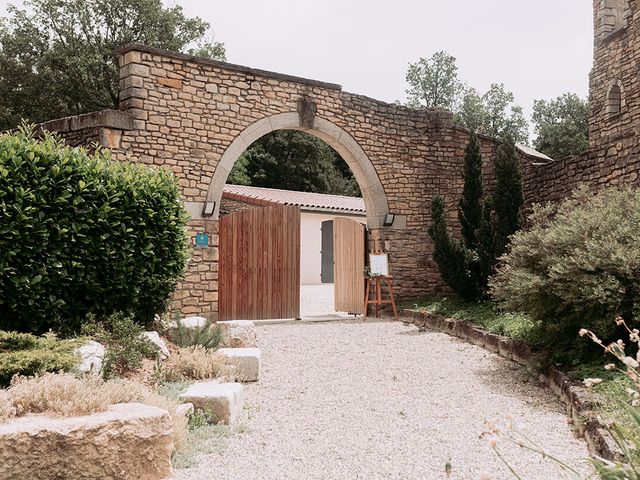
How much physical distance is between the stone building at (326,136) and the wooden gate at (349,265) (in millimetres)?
596

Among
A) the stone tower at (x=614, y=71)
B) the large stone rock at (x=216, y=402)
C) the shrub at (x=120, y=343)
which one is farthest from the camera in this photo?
the stone tower at (x=614, y=71)

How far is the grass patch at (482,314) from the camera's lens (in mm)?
7023

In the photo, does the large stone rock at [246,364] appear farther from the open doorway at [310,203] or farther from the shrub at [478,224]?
the shrub at [478,224]

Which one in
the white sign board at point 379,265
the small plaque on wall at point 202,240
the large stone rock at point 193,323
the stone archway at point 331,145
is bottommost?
the large stone rock at point 193,323

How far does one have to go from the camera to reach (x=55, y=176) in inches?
201

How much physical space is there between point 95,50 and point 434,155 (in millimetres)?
14148

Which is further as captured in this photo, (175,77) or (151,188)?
(175,77)

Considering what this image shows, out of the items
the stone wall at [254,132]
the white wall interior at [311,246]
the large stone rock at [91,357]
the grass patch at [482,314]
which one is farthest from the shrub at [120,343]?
the white wall interior at [311,246]

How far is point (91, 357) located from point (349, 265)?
7.92 meters

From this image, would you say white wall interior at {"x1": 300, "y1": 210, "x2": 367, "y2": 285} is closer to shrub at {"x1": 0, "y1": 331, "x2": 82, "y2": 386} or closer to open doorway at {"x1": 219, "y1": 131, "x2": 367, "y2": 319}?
open doorway at {"x1": 219, "y1": 131, "x2": 367, "y2": 319}

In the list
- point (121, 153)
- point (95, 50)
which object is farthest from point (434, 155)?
point (95, 50)

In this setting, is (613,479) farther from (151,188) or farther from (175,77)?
(175,77)

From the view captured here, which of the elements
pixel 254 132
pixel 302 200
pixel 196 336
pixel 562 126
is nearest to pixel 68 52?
pixel 302 200

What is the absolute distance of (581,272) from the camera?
205 inches
